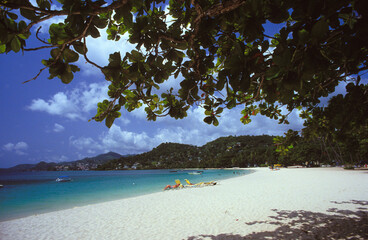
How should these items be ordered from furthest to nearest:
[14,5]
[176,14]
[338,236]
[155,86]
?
[338,236], [176,14], [155,86], [14,5]

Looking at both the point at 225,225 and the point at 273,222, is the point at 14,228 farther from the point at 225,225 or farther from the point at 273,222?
the point at 273,222

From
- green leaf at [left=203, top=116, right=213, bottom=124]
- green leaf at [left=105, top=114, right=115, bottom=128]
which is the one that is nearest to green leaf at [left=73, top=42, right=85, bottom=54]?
green leaf at [left=105, top=114, right=115, bottom=128]

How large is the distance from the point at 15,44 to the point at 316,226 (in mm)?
5519

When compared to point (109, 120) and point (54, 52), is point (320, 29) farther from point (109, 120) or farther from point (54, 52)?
point (109, 120)

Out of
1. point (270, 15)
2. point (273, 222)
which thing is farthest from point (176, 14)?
point (273, 222)

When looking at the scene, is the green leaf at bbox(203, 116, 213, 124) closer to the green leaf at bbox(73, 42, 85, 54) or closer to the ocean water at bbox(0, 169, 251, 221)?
the green leaf at bbox(73, 42, 85, 54)

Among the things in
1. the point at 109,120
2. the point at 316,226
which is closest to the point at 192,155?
the point at 316,226

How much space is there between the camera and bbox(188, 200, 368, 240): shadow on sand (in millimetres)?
3421

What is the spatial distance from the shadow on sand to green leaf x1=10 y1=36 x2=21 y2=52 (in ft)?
13.8

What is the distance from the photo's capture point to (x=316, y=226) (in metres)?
3.94

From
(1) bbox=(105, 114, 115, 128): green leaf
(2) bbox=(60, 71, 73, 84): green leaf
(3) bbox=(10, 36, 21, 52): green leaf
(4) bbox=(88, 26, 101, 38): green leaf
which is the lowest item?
(1) bbox=(105, 114, 115, 128): green leaf

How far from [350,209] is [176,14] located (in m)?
6.89

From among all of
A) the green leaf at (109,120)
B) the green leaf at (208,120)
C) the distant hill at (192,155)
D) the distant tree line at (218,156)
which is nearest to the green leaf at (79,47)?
the green leaf at (109,120)

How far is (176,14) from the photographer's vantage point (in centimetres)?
198
